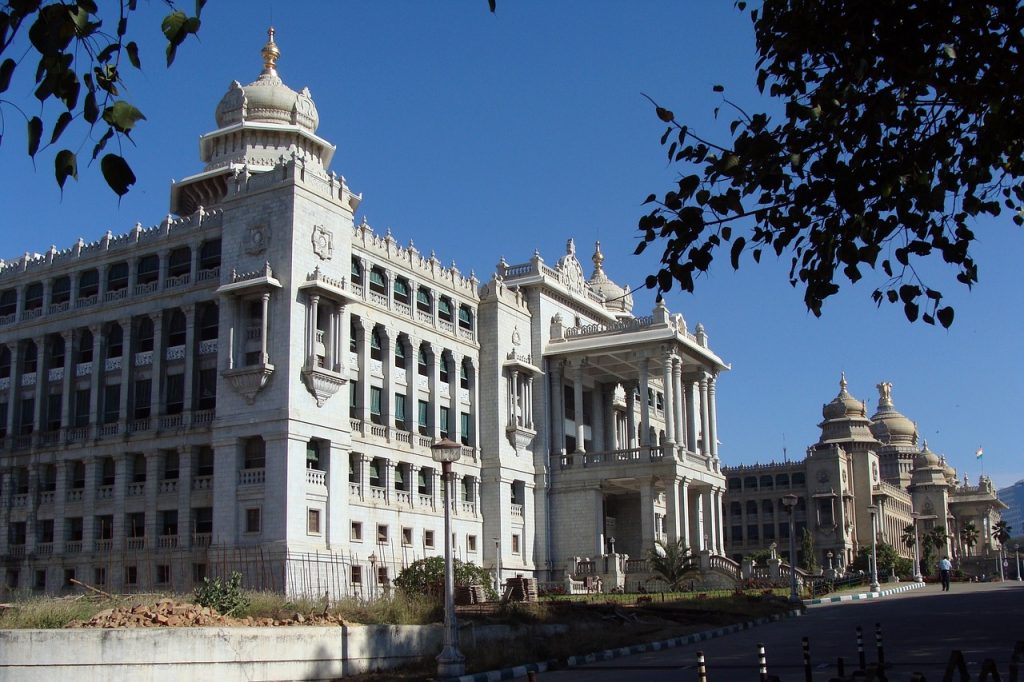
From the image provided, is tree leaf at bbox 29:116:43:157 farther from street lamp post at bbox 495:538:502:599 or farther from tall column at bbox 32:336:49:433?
street lamp post at bbox 495:538:502:599

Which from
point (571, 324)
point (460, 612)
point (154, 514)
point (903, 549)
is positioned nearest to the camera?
point (460, 612)

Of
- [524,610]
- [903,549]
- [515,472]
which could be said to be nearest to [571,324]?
[515,472]

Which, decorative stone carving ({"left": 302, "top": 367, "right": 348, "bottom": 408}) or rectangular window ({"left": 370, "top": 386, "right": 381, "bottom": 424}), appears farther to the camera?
rectangular window ({"left": 370, "top": 386, "right": 381, "bottom": 424})

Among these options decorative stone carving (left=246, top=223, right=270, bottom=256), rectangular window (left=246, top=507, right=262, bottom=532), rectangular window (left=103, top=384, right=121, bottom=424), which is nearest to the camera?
rectangular window (left=246, top=507, right=262, bottom=532)

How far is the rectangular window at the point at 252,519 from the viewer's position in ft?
154

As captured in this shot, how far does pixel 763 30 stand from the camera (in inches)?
522

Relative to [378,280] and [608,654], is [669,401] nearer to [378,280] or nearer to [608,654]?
[378,280]

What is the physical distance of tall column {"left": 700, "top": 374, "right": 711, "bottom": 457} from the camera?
70.3m

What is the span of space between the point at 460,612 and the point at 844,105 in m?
23.6

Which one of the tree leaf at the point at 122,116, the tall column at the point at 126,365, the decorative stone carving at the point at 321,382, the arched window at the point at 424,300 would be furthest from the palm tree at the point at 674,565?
the tree leaf at the point at 122,116

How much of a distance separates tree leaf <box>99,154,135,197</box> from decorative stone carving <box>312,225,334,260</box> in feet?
139

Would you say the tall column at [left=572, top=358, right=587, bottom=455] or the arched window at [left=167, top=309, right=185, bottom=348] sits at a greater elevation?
the arched window at [left=167, top=309, right=185, bottom=348]

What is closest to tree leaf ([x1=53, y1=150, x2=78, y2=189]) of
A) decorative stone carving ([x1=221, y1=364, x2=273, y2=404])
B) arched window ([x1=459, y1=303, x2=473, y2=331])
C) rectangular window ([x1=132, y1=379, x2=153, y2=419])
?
decorative stone carving ([x1=221, y1=364, x2=273, y2=404])

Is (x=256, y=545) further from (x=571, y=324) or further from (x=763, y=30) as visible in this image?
(x=763, y=30)
